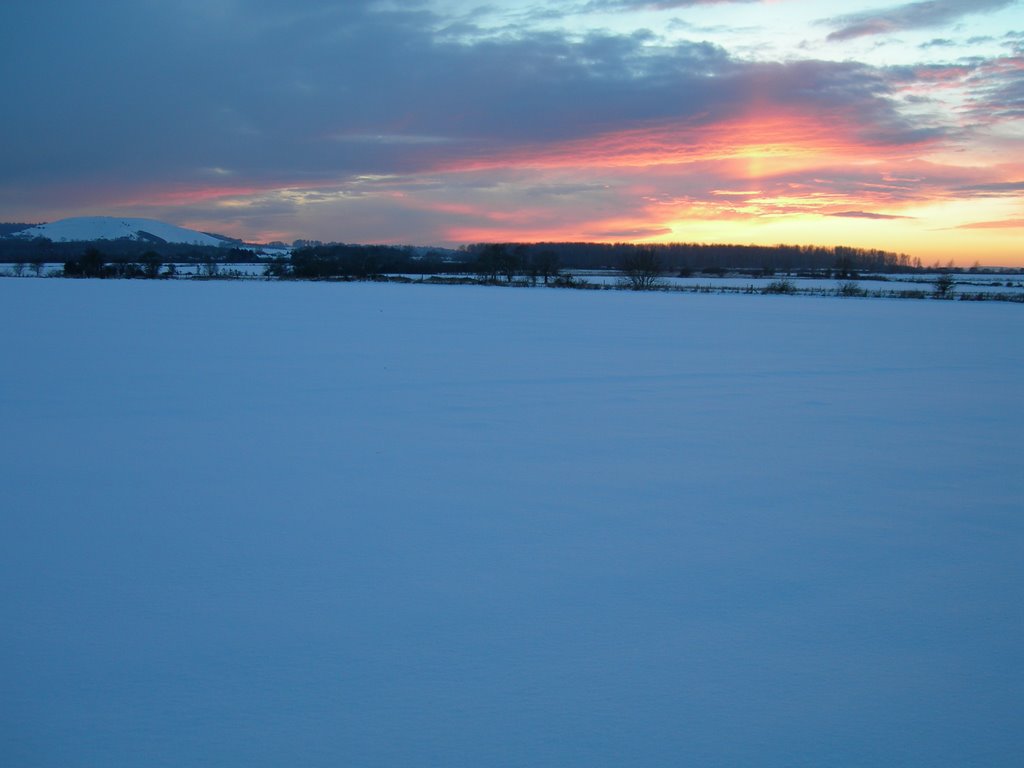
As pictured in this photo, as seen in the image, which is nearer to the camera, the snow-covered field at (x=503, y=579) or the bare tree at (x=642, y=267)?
the snow-covered field at (x=503, y=579)

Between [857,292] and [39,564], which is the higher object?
[857,292]

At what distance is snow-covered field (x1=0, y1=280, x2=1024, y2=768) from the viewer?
2.48 m

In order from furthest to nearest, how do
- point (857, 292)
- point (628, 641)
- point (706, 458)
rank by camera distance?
point (857, 292)
point (706, 458)
point (628, 641)

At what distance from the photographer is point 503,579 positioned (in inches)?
141

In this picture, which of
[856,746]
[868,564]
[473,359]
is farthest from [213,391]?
[856,746]

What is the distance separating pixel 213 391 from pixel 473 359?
4.25 meters

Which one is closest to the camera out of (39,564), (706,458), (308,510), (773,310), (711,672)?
(711,672)

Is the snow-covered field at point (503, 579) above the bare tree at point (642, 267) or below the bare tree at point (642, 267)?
below

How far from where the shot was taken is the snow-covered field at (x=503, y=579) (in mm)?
2477

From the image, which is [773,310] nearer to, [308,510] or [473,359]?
[473,359]

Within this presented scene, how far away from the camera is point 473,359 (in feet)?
38.2

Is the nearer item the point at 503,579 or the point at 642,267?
the point at 503,579

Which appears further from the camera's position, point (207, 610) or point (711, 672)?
point (207, 610)

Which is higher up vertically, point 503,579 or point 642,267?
point 642,267
